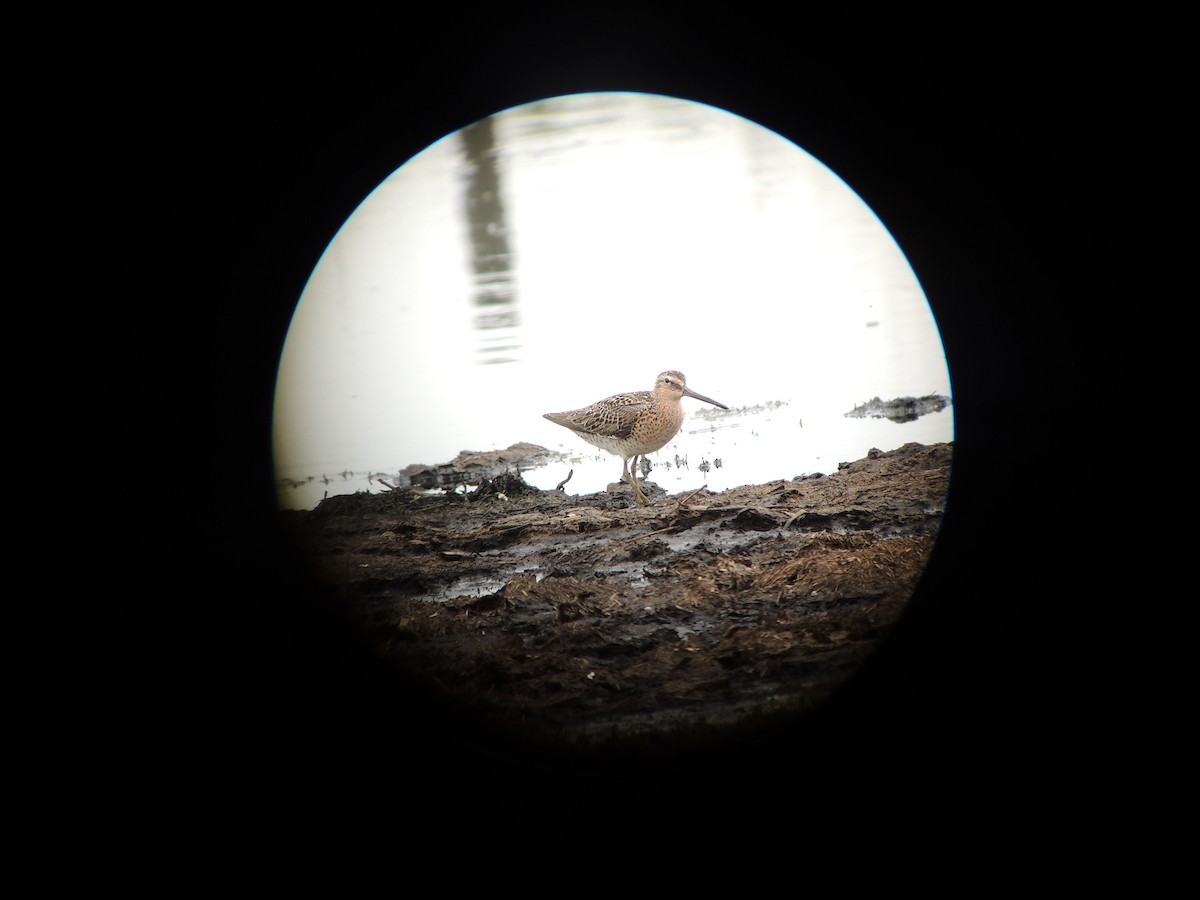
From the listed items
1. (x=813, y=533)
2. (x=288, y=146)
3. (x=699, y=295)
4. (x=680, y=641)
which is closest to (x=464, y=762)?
(x=680, y=641)

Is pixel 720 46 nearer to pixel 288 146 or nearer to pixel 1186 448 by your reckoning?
pixel 288 146

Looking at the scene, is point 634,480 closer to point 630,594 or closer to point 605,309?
point 630,594

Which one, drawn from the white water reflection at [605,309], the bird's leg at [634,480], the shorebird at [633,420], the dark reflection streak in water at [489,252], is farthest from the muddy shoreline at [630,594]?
the dark reflection streak in water at [489,252]

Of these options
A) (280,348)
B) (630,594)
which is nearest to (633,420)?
(630,594)

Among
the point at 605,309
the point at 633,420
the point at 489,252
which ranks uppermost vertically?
the point at 489,252

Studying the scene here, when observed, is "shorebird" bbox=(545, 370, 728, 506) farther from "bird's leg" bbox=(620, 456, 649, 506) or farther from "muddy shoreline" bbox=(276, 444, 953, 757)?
"muddy shoreline" bbox=(276, 444, 953, 757)

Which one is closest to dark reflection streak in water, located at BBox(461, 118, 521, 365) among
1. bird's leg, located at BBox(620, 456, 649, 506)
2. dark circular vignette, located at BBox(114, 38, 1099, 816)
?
bird's leg, located at BBox(620, 456, 649, 506)
